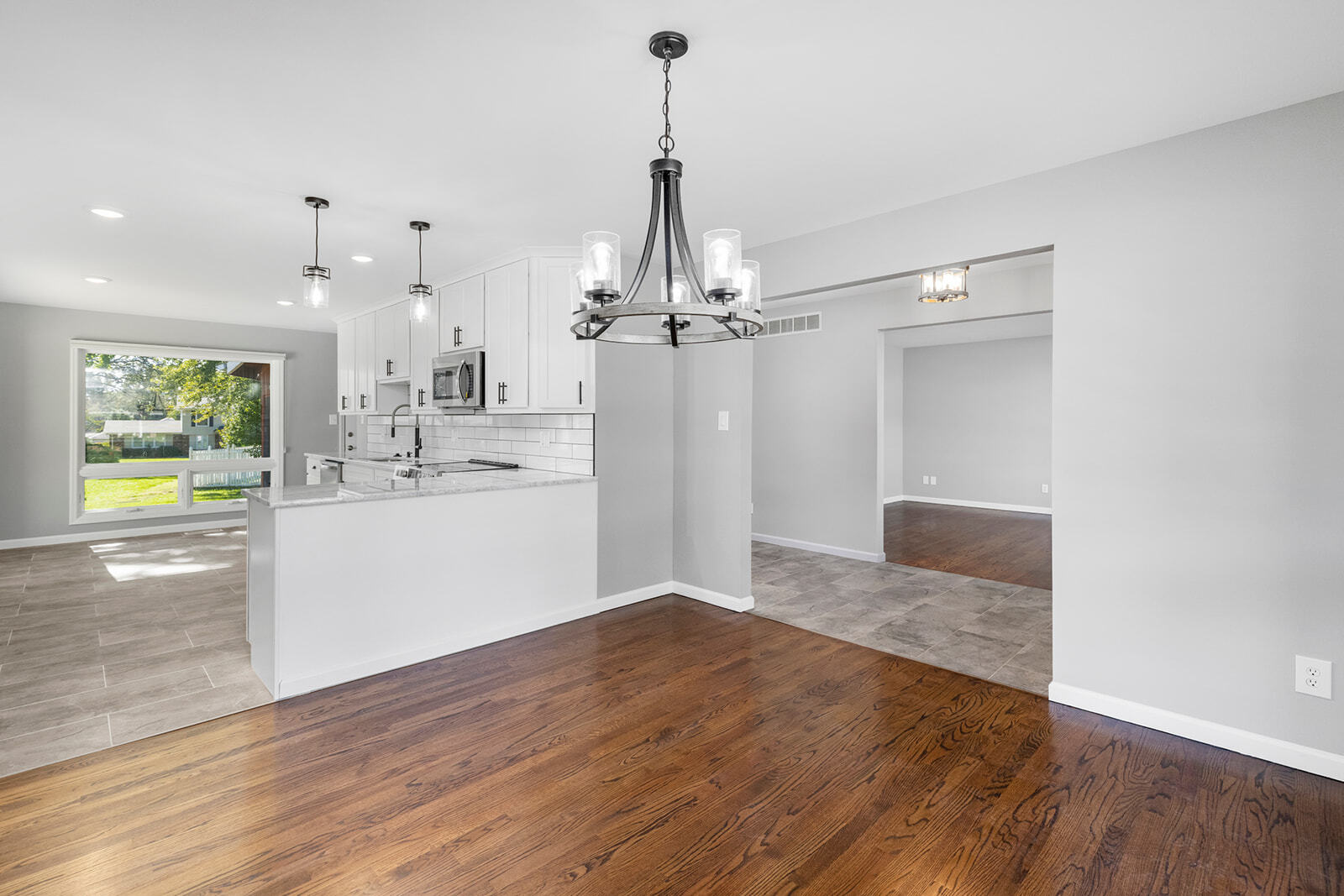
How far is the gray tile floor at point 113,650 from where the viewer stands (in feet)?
8.37

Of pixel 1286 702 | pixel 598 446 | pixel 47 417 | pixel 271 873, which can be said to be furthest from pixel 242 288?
pixel 1286 702

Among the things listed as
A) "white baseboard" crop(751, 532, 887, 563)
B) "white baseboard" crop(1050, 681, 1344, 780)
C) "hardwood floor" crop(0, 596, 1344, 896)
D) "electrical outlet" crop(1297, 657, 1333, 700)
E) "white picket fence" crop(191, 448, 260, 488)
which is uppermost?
"white picket fence" crop(191, 448, 260, 488)

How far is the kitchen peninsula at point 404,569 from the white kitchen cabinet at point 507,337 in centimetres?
65

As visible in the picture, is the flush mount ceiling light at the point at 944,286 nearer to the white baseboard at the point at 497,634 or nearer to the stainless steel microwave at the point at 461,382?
the white baseboard at the point at 497,634

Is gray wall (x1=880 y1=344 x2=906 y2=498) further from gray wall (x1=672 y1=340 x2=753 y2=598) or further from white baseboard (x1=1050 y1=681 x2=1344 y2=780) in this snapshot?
white baseboard (x1=1050 y1=681 x2=1344 y2=780)

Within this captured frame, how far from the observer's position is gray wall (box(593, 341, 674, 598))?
161 inches

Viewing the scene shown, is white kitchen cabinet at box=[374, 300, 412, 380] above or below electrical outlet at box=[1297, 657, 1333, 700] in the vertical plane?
above

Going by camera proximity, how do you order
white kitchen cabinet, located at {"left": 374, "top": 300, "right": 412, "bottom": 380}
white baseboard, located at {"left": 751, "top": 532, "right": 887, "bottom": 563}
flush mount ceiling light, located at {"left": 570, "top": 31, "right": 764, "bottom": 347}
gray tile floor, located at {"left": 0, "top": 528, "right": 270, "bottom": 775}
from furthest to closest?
white baseboard, located at {"left": 751, "top": 532, "right": 887, "bottom": 563} → white kitchen cabinet, located at {"left": 374, "top": 300, "right": 412, "bottom": 380} → gray tile floor, located at {"left": 0, "top": 528, "right": 270, "bottom": 775} → flush mount ceiling light, located at {"left": 570, "top": 31, "right": 764, "bottom": 347}

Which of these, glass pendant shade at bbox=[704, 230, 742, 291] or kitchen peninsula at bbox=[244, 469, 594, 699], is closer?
glass pendant shade at bbox=[704, 230, 742, 291]

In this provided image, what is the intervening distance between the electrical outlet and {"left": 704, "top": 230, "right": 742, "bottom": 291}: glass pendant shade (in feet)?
8.29

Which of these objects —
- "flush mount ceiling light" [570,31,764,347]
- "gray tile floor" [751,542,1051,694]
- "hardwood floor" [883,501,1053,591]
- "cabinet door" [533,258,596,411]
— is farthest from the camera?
"hardwood floor" [883,501,1053,591]

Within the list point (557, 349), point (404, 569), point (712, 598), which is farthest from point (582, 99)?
point (712, 598)

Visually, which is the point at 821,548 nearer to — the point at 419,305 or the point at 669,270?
the point at 419,305

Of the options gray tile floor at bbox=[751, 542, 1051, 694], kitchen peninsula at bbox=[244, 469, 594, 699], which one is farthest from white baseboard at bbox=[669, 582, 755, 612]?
kitchen peninsula at bbox=[244, 469, 594, 699]
